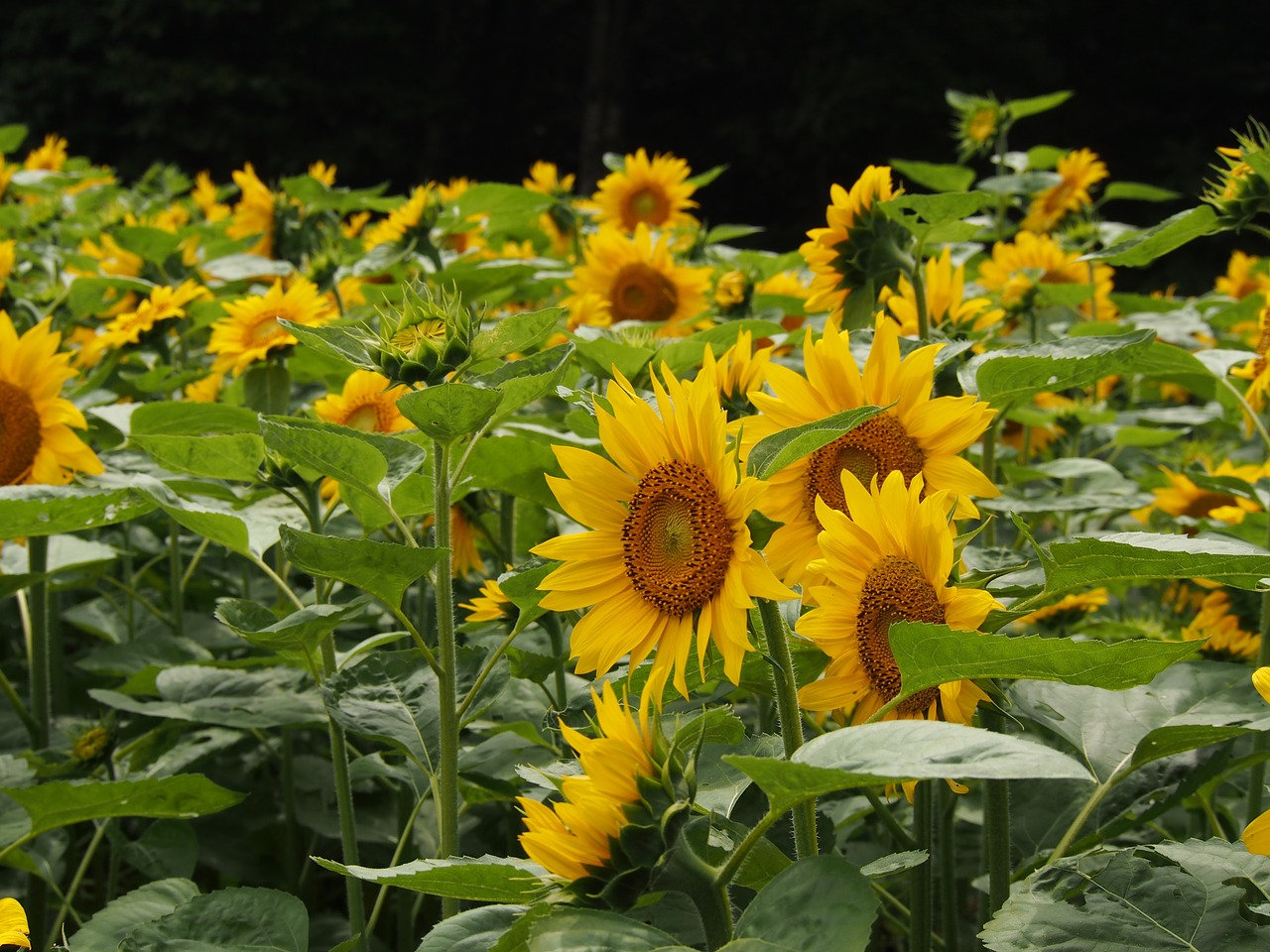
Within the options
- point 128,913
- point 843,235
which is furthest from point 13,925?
point 843,235

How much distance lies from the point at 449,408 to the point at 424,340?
0.13m

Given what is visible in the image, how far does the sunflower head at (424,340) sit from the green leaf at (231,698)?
0.46 m

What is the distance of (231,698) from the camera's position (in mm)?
1341

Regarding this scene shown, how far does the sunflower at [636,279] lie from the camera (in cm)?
214

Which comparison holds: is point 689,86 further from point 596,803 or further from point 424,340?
point 596,803

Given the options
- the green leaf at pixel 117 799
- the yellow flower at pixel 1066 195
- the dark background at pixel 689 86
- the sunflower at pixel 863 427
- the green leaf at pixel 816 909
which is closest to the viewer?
the green leaf at pixel 816 909

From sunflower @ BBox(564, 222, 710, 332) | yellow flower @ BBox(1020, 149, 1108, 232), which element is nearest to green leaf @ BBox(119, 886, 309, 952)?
sunflower @ BBox(564, 222, 710, 332)

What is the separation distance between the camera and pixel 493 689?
43.8 inches

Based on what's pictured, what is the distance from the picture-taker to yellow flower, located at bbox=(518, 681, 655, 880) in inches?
27.2

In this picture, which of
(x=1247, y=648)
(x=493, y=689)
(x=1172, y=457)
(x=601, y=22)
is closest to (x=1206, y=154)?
(x=601, y=22)

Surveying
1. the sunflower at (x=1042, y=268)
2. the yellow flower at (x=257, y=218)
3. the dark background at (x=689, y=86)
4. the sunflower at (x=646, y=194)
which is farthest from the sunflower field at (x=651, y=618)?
the dark background at (x=689, y=86)

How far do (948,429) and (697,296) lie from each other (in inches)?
50.1

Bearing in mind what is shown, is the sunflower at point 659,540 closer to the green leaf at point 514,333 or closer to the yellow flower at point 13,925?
the green leaf at point 514,333

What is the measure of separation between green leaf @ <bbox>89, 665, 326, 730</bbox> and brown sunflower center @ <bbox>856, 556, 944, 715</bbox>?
2.09 ft
